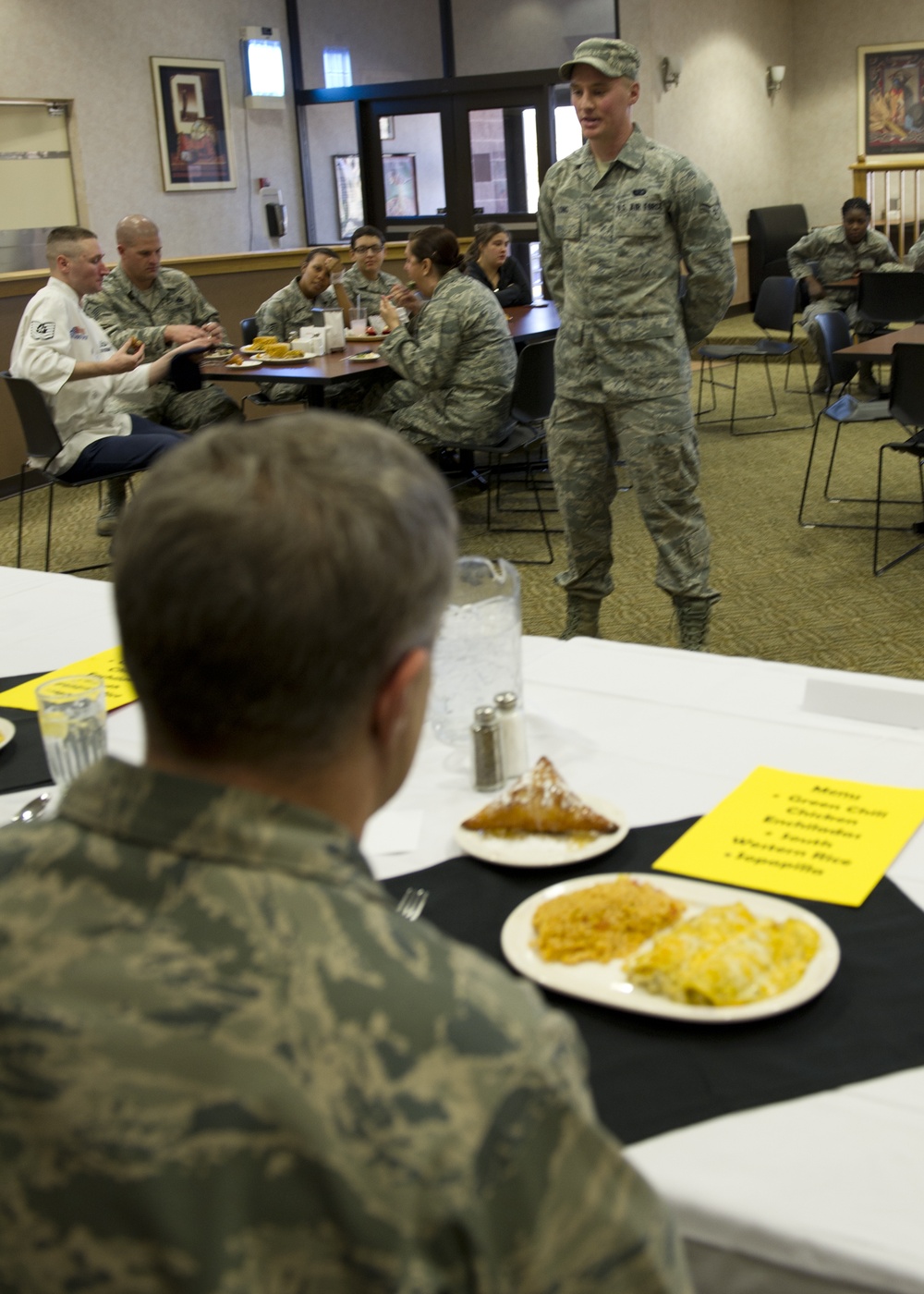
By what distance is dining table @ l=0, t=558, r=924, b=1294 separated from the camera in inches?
33.3

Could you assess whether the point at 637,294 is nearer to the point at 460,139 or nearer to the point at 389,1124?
the point at 389,1124

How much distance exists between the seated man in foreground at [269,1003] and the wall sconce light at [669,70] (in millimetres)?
10981

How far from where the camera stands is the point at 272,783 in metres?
0.64

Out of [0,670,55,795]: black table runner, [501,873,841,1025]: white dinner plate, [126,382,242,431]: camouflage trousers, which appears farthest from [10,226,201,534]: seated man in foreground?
[501,873,841,1025]: white dinner plate

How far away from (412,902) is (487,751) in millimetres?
284

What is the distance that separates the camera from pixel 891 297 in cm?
751

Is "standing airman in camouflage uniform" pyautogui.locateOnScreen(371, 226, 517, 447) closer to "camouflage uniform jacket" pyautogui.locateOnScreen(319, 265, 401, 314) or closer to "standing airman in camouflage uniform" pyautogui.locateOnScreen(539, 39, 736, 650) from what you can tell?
"standing airman in camouflage uniform" pyautogui.locateOnScreen(539, 39, 736, 650)

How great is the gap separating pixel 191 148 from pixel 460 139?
2207mm

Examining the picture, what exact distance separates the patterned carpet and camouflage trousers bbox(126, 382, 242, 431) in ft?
2.13

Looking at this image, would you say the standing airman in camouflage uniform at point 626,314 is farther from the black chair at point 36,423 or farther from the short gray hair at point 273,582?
the short gray hair at point 273,582

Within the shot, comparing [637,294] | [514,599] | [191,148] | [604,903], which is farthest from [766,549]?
[191,148]

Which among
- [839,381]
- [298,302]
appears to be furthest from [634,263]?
[298,302]

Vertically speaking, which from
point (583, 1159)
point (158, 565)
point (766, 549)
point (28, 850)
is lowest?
point (766, 549)

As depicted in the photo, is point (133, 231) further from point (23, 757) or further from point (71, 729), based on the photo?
point (71, 729)
